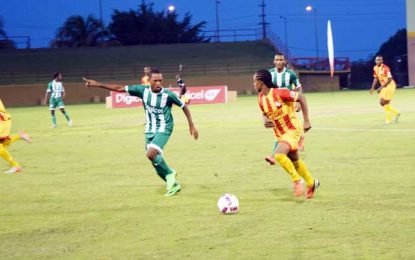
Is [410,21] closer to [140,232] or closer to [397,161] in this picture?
[397,161]

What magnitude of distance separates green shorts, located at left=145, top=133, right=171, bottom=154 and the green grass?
715 mm

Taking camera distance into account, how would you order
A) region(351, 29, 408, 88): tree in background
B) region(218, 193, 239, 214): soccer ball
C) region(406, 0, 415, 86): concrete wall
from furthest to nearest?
region(351, 29, 408, 88): tree in background < region(406, 0, 415, 86): concrete wall < region(218, 193, 239, 214): soccer ball

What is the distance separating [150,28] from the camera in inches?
3401

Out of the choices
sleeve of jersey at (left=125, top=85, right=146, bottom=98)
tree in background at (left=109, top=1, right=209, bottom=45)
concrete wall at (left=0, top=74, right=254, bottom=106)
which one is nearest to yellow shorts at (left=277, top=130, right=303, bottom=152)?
sleeve of jersey at (left=125, top=85, right=146, bottom=98)

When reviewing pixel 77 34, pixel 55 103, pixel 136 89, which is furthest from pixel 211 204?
pixel 77 34

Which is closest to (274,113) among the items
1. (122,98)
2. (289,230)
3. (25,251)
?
(289,230)

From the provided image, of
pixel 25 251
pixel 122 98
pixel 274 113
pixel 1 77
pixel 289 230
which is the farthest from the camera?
pixel 1 77

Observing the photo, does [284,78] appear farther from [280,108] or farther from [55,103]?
[55,103]

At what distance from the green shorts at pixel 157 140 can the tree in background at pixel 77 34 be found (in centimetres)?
7192

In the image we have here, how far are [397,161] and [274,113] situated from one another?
4345 millimetres

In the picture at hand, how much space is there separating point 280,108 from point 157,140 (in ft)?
6.92

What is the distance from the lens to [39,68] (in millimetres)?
64562

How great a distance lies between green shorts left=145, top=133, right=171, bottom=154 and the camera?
37.7 ft

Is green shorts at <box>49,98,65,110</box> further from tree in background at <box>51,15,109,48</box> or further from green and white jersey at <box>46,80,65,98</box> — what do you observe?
tree in background at <box>51,15,109,48</box>
